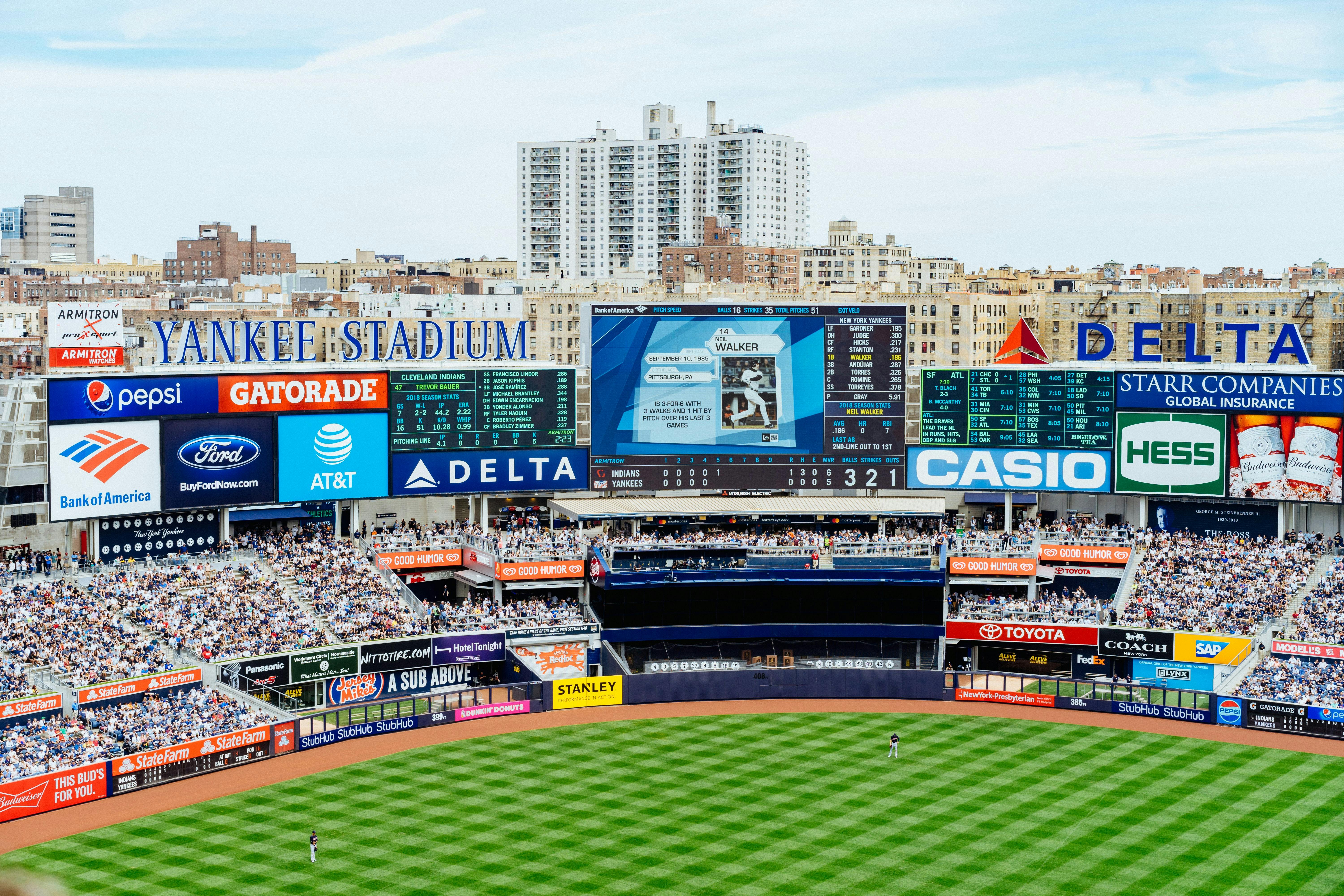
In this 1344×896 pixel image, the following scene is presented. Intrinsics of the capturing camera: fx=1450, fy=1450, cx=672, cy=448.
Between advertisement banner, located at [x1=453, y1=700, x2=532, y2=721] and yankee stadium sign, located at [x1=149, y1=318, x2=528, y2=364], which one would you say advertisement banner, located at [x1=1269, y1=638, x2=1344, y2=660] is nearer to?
advertisement banner, located at [x1=453, y1=700, x2=532, y2=721]

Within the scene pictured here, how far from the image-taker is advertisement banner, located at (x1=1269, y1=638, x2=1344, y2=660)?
5925 cm

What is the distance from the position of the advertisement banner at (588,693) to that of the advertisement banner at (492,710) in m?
1.28

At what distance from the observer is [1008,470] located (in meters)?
71.9

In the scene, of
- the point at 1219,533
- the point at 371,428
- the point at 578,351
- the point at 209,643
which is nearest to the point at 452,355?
the point at 371,428

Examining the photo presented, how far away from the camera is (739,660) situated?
66.8 m

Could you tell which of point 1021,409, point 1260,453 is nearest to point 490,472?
point 1021,409

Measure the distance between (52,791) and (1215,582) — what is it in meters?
49.6

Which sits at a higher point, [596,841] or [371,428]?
[371,428]

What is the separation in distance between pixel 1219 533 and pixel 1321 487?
18.0 ft

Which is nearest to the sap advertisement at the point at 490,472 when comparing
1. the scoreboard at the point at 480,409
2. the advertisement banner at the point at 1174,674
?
the scoreboard at the point at 480,409

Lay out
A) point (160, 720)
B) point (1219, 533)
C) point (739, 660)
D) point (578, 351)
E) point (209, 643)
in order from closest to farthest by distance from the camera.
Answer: point (160, 720), point (209, 643), point (739, 660), point (1219, 533), point (578, 351)

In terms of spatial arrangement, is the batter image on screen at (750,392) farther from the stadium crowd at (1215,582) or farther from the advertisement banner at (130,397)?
the advertisement banner at (130,397)

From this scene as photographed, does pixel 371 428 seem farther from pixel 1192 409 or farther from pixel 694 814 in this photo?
pixel 1192 409

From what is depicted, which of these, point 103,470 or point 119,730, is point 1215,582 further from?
point 103,470
